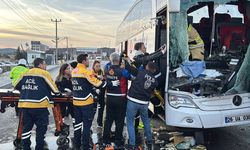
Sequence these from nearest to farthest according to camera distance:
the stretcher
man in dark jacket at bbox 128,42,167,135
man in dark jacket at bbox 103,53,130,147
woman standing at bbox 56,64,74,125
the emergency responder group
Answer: the emergency responder group
man in dark jacket at bbox 128,42,167,135
man in dark jacket at bbox 103,53,130,147
the stretcher
woman standing at bbox 56,64,74,125

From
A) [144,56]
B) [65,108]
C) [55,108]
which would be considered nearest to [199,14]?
[144,56]

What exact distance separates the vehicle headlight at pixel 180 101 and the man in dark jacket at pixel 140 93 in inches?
18.6

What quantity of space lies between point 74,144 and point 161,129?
Answer: 2.54 m

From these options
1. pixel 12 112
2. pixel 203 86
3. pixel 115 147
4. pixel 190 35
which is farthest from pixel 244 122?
pixel 12 112

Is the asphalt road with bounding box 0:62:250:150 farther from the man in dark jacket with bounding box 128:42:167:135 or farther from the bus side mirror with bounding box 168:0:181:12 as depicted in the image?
the bus side mirror with bounding box 168:0:181:12

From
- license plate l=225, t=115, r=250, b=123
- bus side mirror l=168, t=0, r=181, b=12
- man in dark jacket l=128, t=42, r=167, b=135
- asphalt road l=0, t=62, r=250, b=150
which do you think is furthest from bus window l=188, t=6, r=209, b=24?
license plate l=225, t=115, r=250, b=123

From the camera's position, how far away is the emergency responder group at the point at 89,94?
635 cm

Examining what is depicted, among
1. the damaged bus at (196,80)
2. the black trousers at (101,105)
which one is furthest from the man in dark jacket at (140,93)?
the black trousers at (101,105)

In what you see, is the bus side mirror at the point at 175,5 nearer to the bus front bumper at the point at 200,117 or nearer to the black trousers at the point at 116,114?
the bus front bumper at the point at 200,117

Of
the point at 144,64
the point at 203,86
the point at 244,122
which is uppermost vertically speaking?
the point at 144,64

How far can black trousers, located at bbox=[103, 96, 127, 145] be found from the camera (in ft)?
23.0

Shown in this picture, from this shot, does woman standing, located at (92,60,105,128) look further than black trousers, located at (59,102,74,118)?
Yes

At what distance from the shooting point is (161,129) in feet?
29.1

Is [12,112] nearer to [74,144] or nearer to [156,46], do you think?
[74,144]
